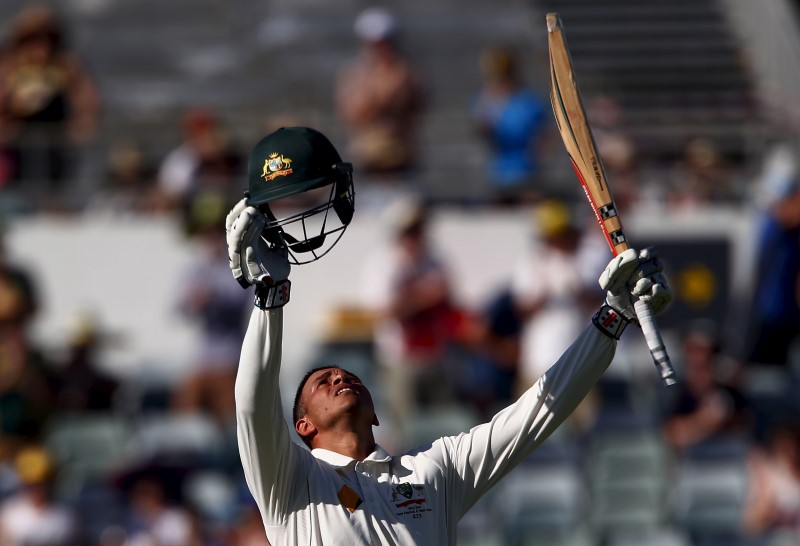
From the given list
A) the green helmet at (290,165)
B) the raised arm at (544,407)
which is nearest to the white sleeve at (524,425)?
the raised arm at (544,407)

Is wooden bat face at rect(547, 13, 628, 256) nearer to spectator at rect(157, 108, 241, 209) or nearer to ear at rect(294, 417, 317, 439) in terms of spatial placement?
ear at rect(294, 417, 317, 439)

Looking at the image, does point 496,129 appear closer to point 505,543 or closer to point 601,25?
point 505,543

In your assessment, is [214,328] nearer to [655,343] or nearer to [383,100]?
[383,100]

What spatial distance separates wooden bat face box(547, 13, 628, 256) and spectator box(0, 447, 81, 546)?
17.5 ft

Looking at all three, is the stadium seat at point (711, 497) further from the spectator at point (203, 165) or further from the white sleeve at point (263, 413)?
the white sleeve at point (263, 413)

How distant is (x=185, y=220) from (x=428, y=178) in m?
1.81

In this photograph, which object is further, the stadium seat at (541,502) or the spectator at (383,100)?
the spectator at (383,100)

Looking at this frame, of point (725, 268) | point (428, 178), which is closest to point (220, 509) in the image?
point (428, 178)

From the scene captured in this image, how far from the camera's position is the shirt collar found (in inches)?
188

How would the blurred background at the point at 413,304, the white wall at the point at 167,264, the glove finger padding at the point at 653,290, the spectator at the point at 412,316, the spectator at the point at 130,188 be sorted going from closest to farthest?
the glove finger padding at the point at 653,290 → the blurred background at the point at 413,304 → the spectator at the point at 412,316 → the white wall at the point at 167,264 → the spectator at the point at 130,188

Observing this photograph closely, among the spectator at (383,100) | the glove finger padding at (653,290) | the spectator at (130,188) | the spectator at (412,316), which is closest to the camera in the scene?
the glove finger padding at (653,290)

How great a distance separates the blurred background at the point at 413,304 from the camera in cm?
970

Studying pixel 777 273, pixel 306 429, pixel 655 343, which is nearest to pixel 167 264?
pixel 777 273

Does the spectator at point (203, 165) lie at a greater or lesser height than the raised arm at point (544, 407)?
greater
